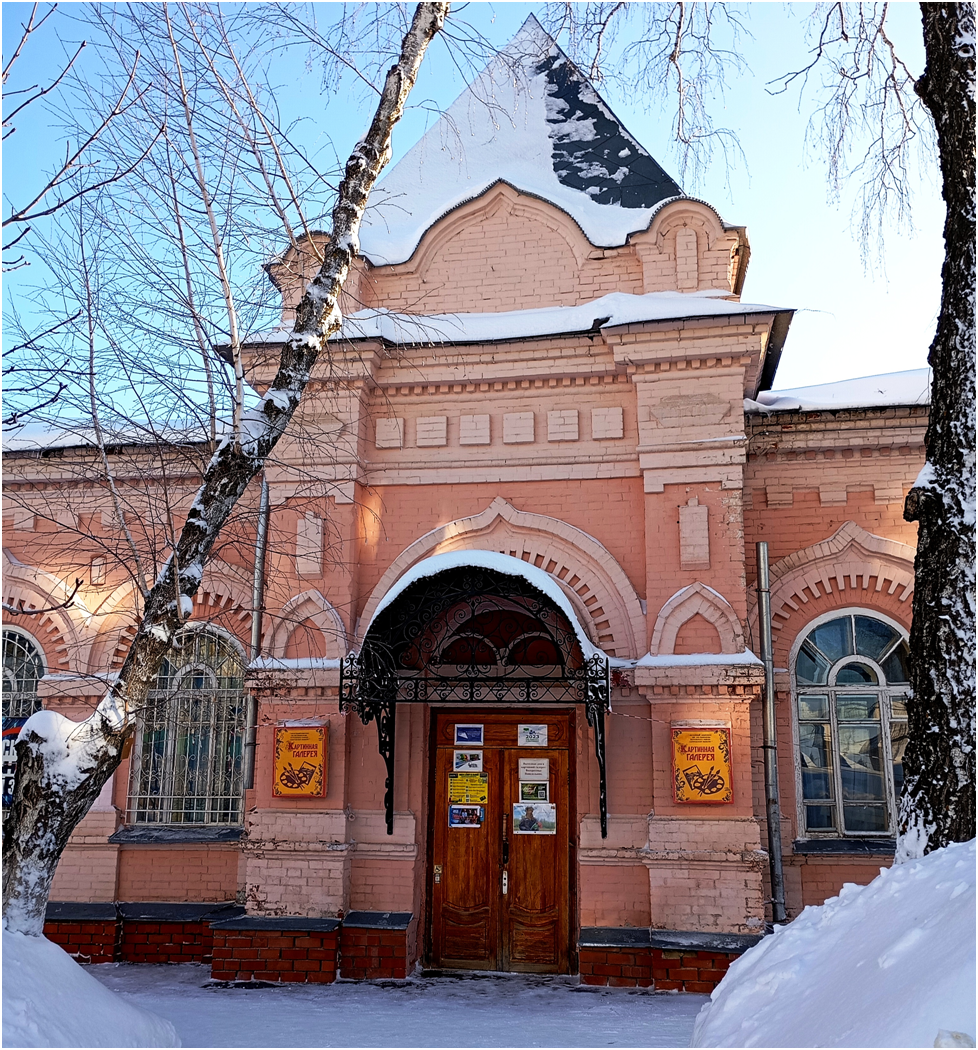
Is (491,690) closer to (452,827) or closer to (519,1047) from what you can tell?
(452,827)

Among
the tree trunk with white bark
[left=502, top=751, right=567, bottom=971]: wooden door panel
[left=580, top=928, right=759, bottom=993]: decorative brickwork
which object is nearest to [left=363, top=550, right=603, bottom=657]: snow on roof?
[left=502, top=751, right=567, bottom=971]: wooden door panel

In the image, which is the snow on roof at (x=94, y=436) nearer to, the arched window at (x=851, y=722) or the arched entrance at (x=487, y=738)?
the arched entrance at (x=487, y=738)

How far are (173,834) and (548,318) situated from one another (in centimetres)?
506

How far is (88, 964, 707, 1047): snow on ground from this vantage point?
5.16m

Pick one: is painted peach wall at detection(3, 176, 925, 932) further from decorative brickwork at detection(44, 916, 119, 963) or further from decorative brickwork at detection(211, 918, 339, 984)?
decorative brickwork at detection(44, 916, 119, 963)

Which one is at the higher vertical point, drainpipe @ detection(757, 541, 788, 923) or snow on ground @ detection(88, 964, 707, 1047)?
drainpipe @ detection(757, 541, 788, 923)

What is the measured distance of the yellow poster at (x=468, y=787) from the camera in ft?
24.9

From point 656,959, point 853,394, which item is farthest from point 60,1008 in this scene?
point 853,394

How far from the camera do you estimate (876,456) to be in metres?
7.91

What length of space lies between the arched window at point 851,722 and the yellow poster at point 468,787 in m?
2.38

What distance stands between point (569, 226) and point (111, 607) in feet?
16.5

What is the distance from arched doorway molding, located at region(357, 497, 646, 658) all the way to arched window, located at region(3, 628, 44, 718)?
319 centimetres

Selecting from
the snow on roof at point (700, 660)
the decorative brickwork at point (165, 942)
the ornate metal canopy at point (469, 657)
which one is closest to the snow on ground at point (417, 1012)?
the decorative brickwork at point (165, 942)

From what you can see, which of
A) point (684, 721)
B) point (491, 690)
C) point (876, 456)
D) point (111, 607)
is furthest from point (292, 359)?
point (876, 456)
